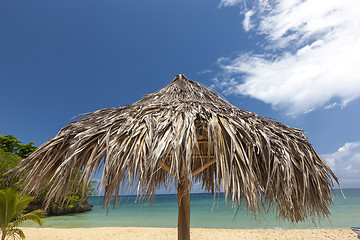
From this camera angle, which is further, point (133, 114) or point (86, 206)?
point (86, 206)

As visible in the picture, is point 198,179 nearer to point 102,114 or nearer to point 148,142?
point 102,114

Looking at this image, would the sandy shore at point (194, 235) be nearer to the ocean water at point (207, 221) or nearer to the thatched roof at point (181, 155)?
the ocean water at point (207, 221)

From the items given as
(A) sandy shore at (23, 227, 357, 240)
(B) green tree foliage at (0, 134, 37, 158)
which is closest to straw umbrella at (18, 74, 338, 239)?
(A) sandy shore at (23, 227, 357, 240)

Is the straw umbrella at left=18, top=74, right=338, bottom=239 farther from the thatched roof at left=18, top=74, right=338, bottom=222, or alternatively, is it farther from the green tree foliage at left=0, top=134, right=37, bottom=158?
the green tree foliage at left=0, top=134, right=37, bottom=158

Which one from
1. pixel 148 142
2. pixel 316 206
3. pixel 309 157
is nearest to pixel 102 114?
pixel 148 142

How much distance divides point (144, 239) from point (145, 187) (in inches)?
215

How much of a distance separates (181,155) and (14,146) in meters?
16.4

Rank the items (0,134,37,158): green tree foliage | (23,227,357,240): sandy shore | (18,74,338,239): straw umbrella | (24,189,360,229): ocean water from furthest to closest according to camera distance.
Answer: (0,134,37,158): green tree foliage, (24,189,360,229): ocean water, (23,227,357,240): sandy shore, (18,74,338,239): straw umbrella

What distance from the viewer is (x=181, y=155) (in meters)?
1.91

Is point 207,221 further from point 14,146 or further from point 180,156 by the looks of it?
point 14,146

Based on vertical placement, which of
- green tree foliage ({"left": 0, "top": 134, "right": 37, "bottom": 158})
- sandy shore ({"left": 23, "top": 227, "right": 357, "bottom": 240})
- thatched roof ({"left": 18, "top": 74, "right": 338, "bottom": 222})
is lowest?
sandy shore ({"left": 23, "top": 227, "right": 357, "bottom": 240})

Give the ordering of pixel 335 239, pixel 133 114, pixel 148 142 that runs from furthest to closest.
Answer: pixel 335 239 → pixel 133 114 → pixel 148 142

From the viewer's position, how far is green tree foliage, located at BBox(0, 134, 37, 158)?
14.1 meters

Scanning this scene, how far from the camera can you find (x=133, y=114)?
229 cm
